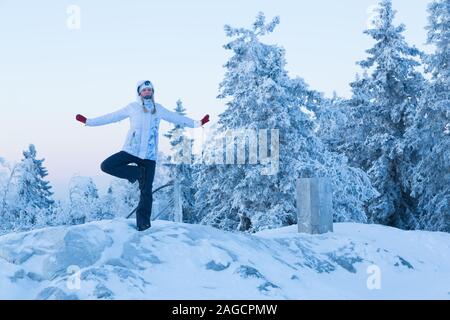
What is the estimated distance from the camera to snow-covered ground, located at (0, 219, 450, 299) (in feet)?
18.8

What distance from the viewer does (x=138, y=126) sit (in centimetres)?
719

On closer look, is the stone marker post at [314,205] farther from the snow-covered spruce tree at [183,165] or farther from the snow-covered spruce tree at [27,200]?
the snow-covered spruce tree at [183,165]

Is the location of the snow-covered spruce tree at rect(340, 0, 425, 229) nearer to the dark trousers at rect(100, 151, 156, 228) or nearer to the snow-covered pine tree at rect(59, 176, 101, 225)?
the snow-covered pine tree at rect(59, 176, 101, 225)

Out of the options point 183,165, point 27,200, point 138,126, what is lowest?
point 27,200

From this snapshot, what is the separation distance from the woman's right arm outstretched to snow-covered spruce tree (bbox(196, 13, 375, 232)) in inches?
402

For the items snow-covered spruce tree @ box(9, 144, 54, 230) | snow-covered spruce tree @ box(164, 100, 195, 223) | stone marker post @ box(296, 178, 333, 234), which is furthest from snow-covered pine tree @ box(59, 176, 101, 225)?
stone marker post @ box(296, 178, 333, 234)

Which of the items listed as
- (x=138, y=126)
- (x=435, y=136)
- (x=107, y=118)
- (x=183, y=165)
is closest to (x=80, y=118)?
(x=107, y=118)

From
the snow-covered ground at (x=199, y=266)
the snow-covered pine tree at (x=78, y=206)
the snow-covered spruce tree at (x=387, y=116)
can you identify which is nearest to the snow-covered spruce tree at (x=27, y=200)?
the snow-covered pine tree at (x=78, y=206)

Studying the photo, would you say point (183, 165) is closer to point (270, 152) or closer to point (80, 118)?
point (270, 152)

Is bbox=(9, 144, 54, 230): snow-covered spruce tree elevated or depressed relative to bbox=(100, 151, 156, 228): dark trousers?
depressed

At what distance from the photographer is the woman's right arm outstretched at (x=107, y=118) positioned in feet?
23.2

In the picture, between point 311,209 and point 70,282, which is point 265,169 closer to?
point 311,209

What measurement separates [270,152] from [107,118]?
1117 centimetres
